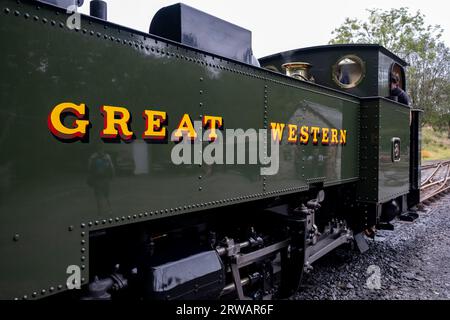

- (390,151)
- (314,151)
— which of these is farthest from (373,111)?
(314,151)

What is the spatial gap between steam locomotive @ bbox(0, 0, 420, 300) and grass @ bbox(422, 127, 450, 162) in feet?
99.1

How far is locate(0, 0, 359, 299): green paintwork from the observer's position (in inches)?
62.2

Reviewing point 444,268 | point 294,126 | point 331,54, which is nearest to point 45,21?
point 294,126

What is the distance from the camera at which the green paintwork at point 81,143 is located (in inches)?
62.2

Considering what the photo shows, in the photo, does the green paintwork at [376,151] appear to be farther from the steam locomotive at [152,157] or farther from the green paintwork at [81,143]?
the green paintwork at [81,143]

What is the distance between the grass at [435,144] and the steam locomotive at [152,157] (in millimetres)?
30208

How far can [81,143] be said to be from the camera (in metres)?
1.80

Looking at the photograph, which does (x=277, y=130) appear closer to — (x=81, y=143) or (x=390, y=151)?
(x=81, y=143)

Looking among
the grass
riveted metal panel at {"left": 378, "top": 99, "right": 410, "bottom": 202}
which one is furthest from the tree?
riveted metal panel at {"left": 378, "top": 99, "right": 410, "bottom": 202}

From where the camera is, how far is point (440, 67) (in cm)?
3092

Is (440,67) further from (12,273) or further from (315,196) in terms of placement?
(12,273)

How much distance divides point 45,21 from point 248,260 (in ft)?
7.65

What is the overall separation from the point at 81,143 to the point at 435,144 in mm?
40929

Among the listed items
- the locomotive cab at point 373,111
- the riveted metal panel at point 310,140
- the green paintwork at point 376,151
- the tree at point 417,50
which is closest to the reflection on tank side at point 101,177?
the riveted metal panel at point 310,140
